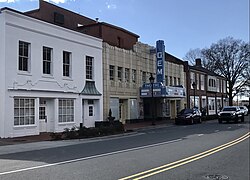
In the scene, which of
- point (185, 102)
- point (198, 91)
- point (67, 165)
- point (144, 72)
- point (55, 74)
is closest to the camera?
point (67, 165)

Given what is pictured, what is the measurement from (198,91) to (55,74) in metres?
34.5

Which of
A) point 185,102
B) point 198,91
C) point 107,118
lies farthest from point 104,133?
point 198,91

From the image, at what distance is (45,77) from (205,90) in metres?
39.6

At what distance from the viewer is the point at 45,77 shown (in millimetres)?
23156

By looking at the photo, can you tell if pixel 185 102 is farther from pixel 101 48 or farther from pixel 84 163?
pixel 84 163

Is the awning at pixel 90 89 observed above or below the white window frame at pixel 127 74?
below

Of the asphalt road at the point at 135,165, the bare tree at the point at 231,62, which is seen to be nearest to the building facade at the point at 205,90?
the bare tree at the point at 231,62

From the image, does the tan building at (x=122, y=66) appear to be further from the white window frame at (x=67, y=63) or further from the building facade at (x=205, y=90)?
the building facade at (x=205, y=90)

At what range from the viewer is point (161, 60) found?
3891cm

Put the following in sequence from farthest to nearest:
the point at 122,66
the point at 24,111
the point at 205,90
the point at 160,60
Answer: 1. the point at 205,90
2. the point at 160,60
3. the point at 122,66
4. the point at 24,111

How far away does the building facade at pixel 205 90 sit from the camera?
50.5m

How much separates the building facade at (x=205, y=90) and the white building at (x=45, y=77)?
21.8 meters

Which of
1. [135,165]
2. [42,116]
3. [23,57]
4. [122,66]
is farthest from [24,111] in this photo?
[122,66]

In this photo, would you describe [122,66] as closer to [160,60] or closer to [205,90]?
[160,60]
